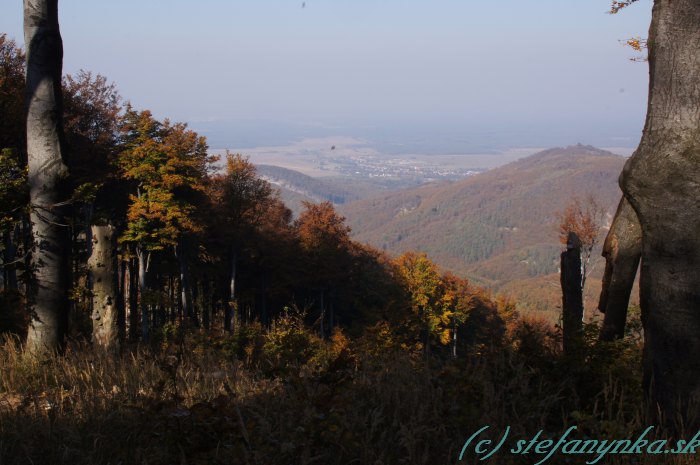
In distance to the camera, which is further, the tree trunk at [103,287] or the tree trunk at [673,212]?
the tree trunk at [103,287]

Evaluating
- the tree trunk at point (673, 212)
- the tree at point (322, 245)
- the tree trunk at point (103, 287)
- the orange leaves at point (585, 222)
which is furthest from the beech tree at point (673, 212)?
Answer: the tree at point (322, 245)

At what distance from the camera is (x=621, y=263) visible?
6.27 metres

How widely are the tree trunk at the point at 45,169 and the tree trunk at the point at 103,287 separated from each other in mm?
902

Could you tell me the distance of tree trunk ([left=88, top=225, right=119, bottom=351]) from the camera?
24.0 feet

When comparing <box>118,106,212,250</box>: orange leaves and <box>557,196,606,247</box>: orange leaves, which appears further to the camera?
<box>118,106,212,250</box>: orange leaves

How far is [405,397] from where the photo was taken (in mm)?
4316

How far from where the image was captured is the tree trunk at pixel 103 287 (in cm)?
732

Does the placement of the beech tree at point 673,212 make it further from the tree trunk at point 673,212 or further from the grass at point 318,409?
the grass at point 318,409

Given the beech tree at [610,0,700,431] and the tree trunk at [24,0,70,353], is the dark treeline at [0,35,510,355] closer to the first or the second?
the tree trunk at [24,0,70,353]

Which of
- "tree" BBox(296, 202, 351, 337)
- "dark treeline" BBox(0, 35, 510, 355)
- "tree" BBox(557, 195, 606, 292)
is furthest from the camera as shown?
"tree" BBox(296, 202, 351, 337)

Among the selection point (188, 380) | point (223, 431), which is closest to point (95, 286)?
point (188, 380)

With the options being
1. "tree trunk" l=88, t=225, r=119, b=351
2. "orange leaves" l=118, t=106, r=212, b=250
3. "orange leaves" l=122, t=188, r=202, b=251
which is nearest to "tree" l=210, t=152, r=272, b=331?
"orange leaves" l=118, t=106, r=212, b=250

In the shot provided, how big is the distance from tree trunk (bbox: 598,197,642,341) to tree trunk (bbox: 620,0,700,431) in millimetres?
1795

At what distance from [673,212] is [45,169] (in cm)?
584
